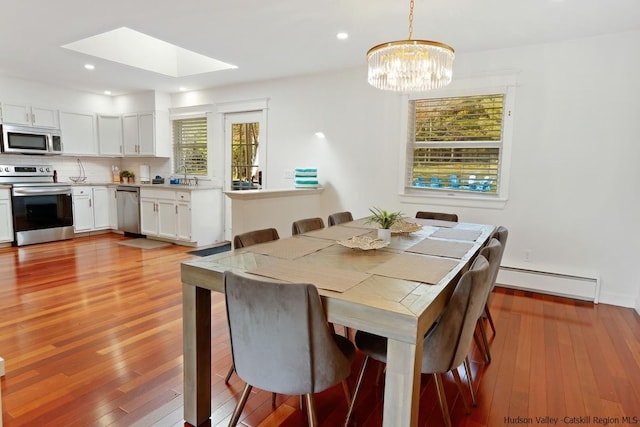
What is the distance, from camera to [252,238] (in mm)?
2336

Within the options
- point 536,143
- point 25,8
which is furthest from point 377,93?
point 25,8

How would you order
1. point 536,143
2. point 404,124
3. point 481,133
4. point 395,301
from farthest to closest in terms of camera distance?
point 404,124 < point 481,133 < point 536,143 < point 395,301

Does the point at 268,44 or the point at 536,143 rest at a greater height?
the point at 268,44

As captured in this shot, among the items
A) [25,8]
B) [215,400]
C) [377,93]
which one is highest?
[25,8]

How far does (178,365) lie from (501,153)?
3640mm

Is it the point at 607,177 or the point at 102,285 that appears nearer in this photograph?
the point at 607,177

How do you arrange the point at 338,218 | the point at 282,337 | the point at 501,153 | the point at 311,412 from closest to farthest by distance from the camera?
the point at 282,337 → the point at 311,412 → the point at 338,218 → the point at 501,153

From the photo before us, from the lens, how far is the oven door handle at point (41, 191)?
5.31 meters

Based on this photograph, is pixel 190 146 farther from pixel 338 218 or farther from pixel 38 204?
pixel 338 218

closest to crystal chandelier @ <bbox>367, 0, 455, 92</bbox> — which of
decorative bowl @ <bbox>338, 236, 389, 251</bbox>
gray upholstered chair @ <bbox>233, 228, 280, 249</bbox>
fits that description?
decorative bowl @ <bbox>338, 236, 389, 251</bbox>

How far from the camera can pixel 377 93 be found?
455 cm

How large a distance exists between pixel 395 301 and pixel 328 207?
3.74 m

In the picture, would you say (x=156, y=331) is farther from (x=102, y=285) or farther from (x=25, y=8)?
(x=25, y=8)

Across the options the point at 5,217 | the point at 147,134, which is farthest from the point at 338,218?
the point at 5,217
